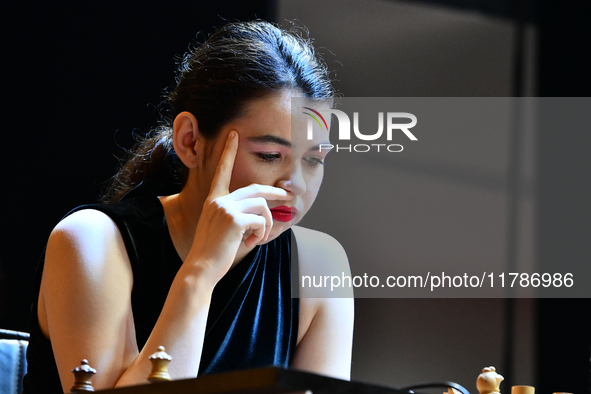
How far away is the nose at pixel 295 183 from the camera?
1407 mm

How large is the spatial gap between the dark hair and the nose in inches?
7.0

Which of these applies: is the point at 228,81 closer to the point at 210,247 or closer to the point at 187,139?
the point at 187,139

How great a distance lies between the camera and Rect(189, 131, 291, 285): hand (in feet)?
4.13

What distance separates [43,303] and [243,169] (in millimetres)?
508

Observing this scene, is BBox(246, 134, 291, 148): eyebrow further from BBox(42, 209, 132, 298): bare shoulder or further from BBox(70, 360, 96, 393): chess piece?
BBox(70, 360, 96, 393): chess piece

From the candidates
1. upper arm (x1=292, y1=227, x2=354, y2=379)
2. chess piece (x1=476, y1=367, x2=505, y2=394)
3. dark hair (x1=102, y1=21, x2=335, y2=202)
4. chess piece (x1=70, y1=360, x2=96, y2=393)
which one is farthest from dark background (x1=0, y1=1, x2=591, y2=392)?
chess piece (x1=70, y1=360, x2=96, y2=393)

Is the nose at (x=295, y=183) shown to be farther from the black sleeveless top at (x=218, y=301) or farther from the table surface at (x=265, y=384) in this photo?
the table surface at (x=265, y=384)

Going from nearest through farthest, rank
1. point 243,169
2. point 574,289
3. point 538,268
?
point 243,169, point 538,268, point 574,289

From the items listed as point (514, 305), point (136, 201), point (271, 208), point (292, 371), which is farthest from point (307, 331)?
point (292, 371)

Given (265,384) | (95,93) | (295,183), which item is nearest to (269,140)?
(295,183)

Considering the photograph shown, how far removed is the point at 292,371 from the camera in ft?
1.77

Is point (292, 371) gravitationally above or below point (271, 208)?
below

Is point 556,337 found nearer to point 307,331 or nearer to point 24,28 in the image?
point 307,331

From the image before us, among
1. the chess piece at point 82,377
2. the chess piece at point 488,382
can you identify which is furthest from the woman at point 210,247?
the chess piece at point 488,382
